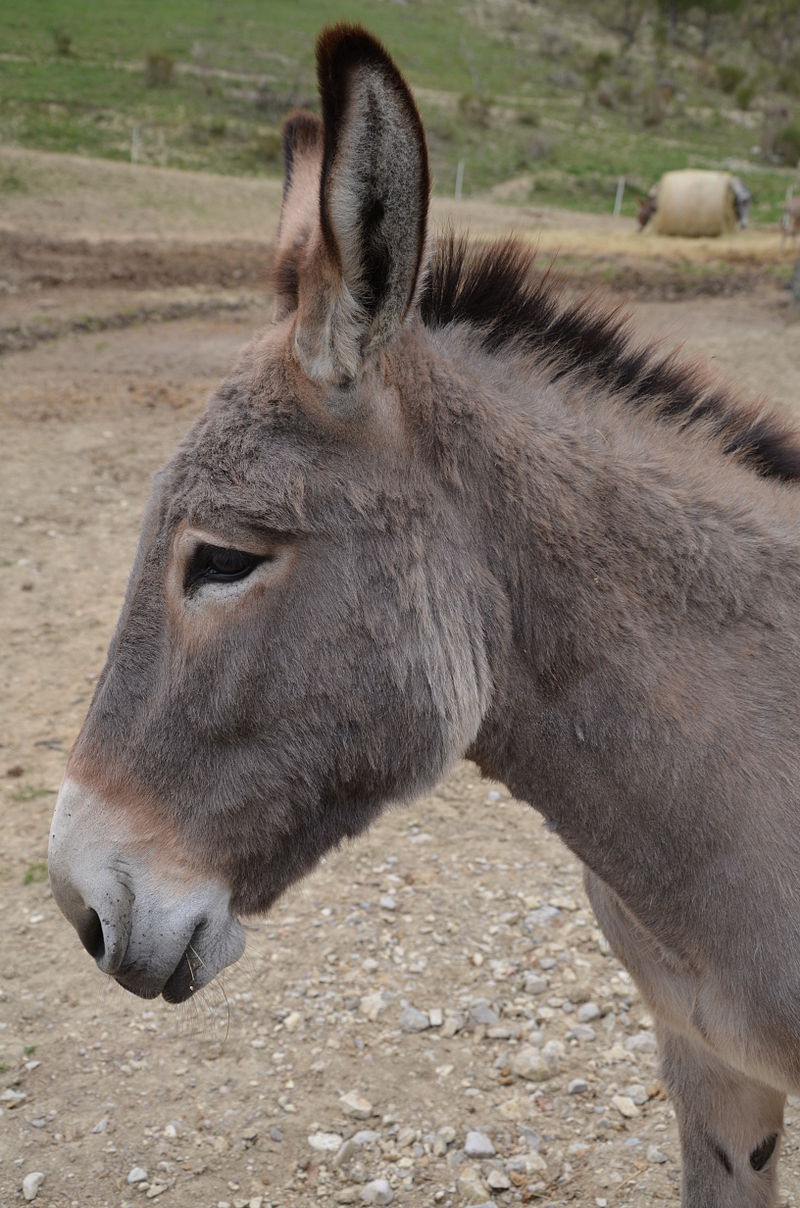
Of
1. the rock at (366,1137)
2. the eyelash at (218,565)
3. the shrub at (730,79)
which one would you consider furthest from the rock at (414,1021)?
the shrub at (730,79)

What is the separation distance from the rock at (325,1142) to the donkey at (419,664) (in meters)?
1.68

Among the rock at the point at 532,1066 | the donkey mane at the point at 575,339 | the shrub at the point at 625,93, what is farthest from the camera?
the shrub at the point at 625,93

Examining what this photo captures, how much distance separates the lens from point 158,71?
113 ft

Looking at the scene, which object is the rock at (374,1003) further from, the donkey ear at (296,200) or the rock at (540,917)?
the donkey ear at (296,200)

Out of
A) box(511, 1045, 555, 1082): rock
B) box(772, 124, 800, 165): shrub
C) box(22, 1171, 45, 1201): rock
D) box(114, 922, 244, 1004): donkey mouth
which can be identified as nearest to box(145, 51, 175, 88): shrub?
box(772, 124, 800, 165): shrub

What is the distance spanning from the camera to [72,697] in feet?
19.8

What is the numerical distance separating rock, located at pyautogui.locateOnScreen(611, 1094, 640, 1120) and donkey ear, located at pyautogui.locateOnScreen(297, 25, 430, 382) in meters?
2.95

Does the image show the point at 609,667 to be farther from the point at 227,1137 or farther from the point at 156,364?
the point at 156,364

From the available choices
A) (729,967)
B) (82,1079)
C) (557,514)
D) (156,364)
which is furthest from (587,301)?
(156,364)

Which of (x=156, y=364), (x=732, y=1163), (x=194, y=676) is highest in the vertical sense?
(x=194, y=676)

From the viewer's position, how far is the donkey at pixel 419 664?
2.12 metres

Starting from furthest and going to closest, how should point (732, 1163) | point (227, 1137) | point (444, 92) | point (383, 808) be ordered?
point (444, 92) < point (227, 1137) < point (732, 1163) < point (383, 808)

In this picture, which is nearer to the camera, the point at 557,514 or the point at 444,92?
the point at 557,514

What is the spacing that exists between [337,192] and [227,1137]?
3.17 meters
